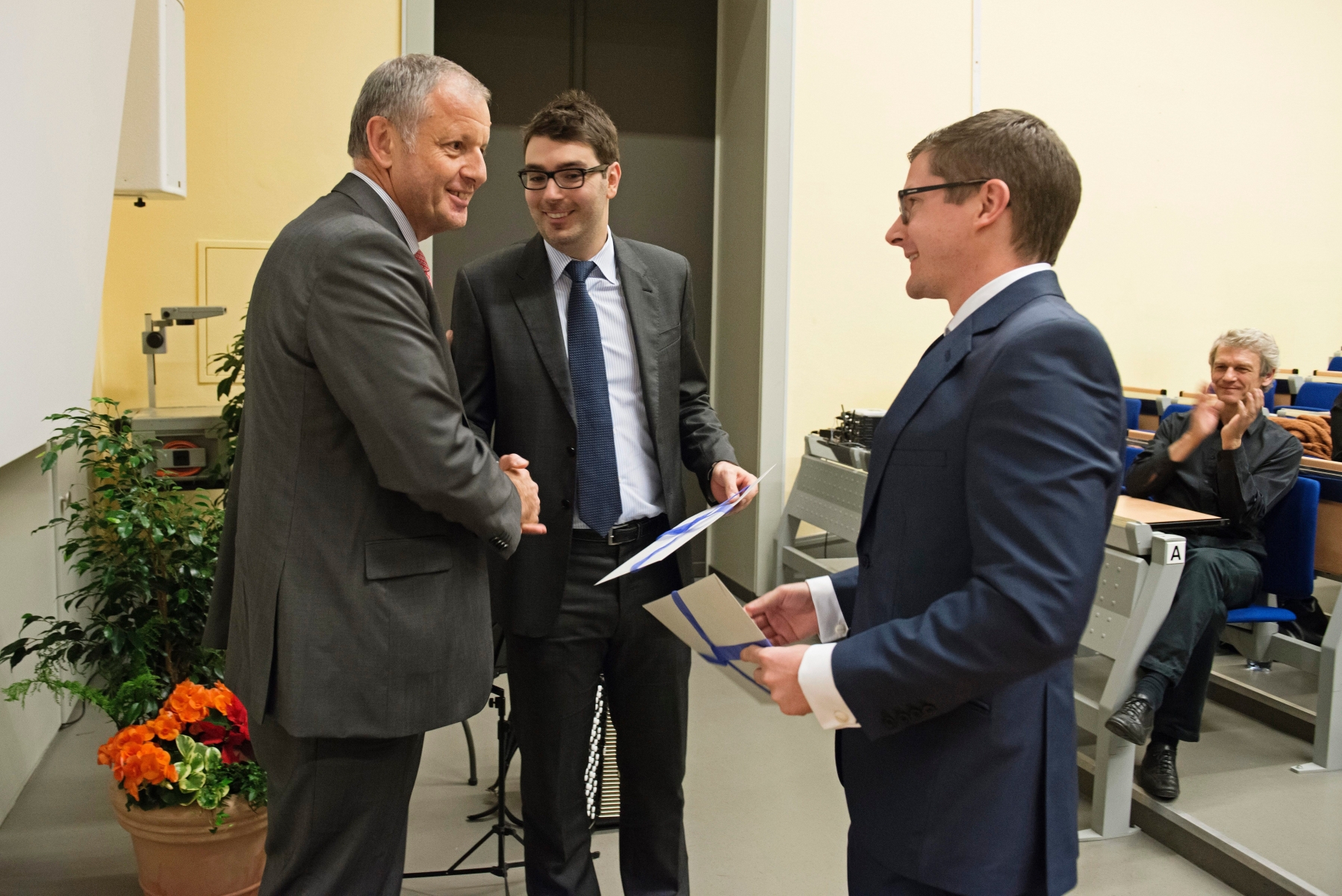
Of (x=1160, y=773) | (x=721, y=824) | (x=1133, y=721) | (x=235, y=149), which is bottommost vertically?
(x=721, y=824)

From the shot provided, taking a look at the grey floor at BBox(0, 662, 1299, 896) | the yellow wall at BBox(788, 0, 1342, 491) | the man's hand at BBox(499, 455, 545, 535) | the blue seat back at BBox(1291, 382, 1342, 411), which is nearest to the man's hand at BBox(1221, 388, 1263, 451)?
the grey floor at BBox(0, 662, 1299, 896)

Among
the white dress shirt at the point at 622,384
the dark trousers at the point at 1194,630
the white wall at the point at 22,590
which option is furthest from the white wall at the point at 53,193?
the dark trousers at the point at 1194,630

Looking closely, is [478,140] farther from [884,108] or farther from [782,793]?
[884,108]

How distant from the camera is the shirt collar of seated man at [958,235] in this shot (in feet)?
3.92

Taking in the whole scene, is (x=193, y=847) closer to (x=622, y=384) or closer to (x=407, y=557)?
(x=407, y=557)

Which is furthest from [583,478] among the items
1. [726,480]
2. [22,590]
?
[22,590]

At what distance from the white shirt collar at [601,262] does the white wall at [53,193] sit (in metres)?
1.07

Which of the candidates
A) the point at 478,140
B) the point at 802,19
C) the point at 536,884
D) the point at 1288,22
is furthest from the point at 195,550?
the point at 1288,22

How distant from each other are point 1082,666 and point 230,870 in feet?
10.8

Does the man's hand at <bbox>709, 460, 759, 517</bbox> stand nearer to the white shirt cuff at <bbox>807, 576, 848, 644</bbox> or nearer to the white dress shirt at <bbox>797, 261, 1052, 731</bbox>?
the white shirt cuff at <bbox>807, 576, 848, 644</bbox>

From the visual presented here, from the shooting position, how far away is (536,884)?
6.79 ft

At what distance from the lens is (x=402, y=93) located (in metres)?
1.53

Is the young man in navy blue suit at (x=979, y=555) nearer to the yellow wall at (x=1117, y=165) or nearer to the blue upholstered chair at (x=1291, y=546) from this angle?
the blue upholstered chair at (x=1291, y=546)

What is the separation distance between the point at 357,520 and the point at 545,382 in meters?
0.66
